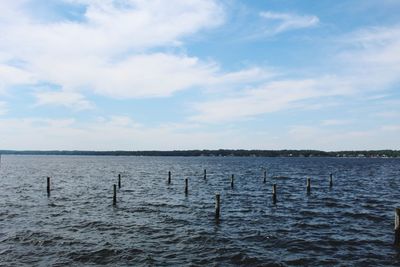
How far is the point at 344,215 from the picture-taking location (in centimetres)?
3325

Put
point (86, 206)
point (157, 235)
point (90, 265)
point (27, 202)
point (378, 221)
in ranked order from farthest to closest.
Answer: point (27, 202), point (86, 206), point (378, 221), point (157, 235), point (90, 265)

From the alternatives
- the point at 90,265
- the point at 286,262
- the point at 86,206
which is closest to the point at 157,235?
the point at 90,265

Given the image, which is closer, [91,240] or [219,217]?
[91,240]

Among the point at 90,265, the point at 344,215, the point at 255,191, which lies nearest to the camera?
the point at 90,265

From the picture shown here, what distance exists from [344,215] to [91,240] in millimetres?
21067

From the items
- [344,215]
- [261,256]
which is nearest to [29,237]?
[261,256]

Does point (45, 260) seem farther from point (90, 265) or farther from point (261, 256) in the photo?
point (261, 256)

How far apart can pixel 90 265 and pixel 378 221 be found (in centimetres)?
2238

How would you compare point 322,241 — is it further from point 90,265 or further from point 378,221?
point 90,265

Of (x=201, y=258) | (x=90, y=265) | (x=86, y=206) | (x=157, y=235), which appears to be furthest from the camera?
(x=86, y=206)

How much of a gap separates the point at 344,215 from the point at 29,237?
24.4 metres

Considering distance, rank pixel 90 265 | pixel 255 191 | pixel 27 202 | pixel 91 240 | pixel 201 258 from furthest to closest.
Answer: pixel 255 191, pixel 27 202, pixel 91 240, pixel 201 258, pixel 90 265

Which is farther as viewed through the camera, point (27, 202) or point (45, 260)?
point (27, 202)

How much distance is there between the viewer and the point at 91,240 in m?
23.6
